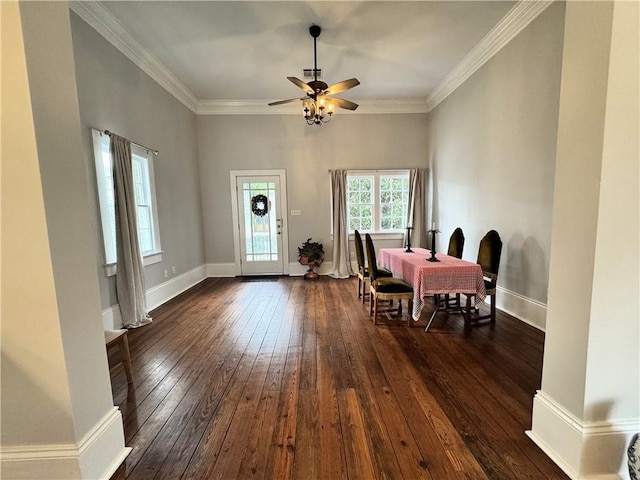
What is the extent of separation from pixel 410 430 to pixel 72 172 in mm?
2115

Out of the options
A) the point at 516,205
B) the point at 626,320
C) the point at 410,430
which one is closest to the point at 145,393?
the point at 410,430

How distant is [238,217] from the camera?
228 inches

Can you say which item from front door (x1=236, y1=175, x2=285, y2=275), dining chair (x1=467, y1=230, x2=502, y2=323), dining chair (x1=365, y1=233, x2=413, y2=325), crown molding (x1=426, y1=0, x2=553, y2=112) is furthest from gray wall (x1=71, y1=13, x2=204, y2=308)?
crown molding (x1=426, y1=0, x2=553, y2=112)

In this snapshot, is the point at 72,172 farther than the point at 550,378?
No

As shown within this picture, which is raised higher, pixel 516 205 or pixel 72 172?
pixel 72 172

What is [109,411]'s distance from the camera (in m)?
1.40

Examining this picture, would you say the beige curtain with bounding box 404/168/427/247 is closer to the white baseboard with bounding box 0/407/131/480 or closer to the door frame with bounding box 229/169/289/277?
the door frame with bounding box 229/169/289/277

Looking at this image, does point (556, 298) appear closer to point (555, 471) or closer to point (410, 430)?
point (555, 471)

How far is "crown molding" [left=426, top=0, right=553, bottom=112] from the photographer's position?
288 centimetres

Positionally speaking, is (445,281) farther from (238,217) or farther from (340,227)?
(238,217)

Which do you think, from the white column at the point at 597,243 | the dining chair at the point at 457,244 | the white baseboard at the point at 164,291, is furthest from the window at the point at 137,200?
the dining chair at the point at 457,244

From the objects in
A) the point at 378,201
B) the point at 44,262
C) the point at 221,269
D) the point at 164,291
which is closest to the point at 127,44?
the point at 164,291

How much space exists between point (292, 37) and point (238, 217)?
3.36 meters

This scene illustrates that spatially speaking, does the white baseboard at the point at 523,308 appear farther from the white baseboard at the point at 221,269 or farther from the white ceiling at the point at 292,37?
the white baseboard at the point at 221,269
